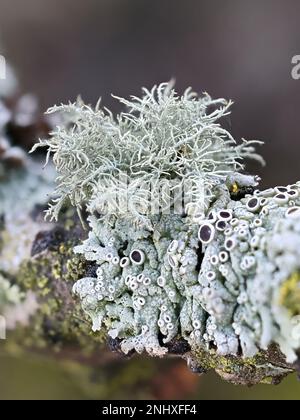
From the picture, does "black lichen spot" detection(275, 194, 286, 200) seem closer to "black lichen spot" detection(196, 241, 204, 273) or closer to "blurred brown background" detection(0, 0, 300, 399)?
"black lichen spot" detection(196, 241, 204, 273)

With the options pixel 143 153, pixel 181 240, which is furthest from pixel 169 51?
pixel 181 240

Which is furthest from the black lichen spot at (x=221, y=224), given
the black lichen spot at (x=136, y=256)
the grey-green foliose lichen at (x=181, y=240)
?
the black lichen spot at (x=136, y=256)

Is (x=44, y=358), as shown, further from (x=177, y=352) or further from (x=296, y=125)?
(x=296, y=125)

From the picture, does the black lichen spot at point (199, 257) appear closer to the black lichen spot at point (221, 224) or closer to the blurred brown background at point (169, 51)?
the black lichen spot at point (221, 224)

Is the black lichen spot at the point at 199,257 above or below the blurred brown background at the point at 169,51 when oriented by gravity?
below

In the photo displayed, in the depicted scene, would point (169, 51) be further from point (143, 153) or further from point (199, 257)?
point (199, 257)
